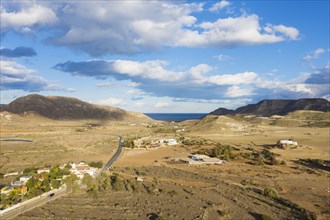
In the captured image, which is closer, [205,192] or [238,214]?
[238,214]

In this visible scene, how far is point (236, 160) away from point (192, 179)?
69.5 feet

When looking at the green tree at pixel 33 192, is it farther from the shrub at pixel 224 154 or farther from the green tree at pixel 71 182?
the shrub at pixel 224 154

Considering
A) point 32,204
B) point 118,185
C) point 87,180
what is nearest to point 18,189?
point 32,204

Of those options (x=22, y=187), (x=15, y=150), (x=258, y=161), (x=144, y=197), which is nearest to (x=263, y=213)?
(x=144, y=197)

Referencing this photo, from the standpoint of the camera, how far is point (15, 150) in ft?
259

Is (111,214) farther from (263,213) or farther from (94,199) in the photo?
(263,213)

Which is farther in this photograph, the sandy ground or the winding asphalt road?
the sandy ground

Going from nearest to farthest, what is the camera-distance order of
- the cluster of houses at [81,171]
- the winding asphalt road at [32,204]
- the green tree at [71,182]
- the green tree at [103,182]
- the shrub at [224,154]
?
1. the winding asphalt road at [32,204]
2. the green tree at [71,182]
3. the green tree at [103,182]
4. the cluster of houses at [81,171]
5. the shrub at [224,154]

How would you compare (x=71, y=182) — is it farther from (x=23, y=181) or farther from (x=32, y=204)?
(x=32, y=204)

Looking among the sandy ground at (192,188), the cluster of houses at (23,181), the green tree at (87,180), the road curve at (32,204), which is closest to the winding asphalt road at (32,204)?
the road curve at (32,204)

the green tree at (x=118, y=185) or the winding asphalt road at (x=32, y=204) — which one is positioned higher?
the green tree at (x=118, y=185)

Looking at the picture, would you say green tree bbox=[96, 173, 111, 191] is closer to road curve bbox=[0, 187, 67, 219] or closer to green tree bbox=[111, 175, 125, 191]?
green tree bbox=[111, 175, 125, 191]

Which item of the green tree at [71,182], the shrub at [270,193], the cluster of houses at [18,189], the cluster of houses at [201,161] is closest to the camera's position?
the cluster of houses at [18,189]

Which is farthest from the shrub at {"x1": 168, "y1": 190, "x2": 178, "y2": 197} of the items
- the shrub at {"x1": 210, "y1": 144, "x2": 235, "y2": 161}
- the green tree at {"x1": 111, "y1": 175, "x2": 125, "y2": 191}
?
the shrub at {"x1": 210, "y1": 144, "x2": 235, "y2": 161}
